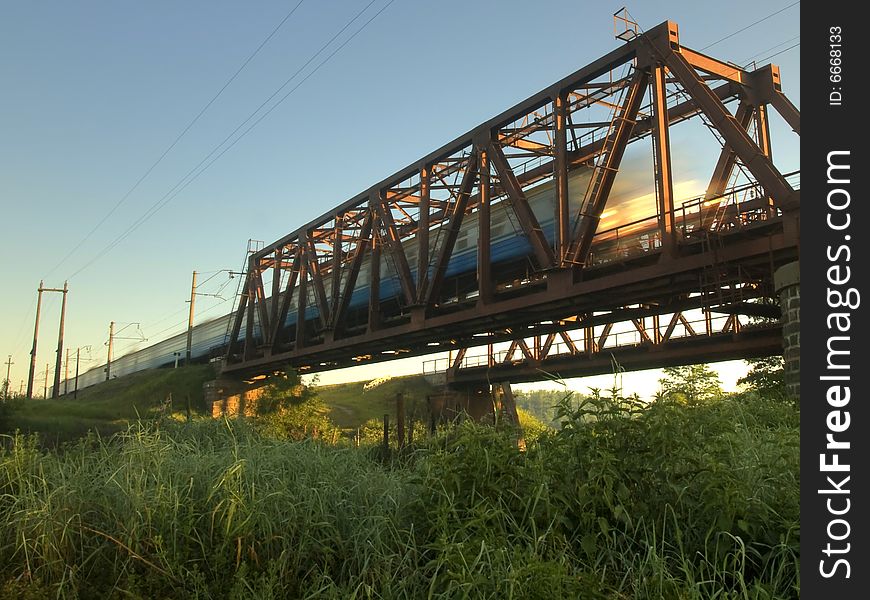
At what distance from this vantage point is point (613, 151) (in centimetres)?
1995

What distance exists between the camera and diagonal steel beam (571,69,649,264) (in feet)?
65.8

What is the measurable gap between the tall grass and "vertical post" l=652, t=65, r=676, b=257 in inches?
433

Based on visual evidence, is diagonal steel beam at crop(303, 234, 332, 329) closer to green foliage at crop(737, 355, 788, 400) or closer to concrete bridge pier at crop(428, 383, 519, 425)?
concrete bridge pier at crop(428, 383, 519, 425)

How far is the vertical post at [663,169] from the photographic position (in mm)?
18609

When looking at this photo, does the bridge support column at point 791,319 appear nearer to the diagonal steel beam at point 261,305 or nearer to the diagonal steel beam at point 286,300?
the diagonal steel beam at point 286,300

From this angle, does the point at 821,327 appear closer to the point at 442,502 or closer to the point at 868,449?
the point at 868,449

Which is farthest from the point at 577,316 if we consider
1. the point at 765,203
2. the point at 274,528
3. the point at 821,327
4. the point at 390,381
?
the point at 390,381

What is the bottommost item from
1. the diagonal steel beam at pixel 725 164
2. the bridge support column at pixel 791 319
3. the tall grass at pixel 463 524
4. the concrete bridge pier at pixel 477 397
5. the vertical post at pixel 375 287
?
the tall grass at pixel 463 524

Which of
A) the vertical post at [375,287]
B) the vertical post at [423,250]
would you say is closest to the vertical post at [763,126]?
the vertical post at [423,250]

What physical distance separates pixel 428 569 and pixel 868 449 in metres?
3.96

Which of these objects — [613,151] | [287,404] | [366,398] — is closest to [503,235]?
[613,151]

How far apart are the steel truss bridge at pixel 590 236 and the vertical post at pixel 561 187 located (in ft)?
0.16

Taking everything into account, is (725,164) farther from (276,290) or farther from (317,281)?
(276,290)

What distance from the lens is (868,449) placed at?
3633 mm
